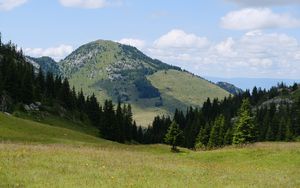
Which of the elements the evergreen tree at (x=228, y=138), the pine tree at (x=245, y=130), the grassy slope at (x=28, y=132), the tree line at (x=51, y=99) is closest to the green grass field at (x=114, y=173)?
the grassy slope at (x=28, y=132)

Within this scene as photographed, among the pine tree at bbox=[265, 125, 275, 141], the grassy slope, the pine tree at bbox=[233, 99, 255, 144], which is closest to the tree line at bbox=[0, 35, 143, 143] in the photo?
the grassy slope

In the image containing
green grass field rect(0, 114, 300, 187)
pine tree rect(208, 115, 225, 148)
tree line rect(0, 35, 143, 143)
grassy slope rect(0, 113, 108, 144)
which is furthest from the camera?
tree line rect(0, 35, 143, 143)

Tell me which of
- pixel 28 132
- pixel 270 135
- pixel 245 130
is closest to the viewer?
pixel 28 132

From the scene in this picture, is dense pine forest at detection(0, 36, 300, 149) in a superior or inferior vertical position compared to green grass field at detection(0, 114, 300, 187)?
superior

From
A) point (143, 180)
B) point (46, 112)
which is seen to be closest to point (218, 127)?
point (46, 112)

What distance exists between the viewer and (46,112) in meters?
130

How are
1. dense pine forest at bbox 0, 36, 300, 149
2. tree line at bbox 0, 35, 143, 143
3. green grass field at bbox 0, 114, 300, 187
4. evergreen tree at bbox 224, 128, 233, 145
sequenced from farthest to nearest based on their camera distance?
tree line at bbox 0, 35, 143, 143
evergreen tree at bbox 224, 128, 233, 145
dense pine forest at bbox 0, 36, 300, 149
green grass field at bbox 0, 114, 300, 187

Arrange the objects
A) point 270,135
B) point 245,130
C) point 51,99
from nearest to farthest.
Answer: point 245,130 → point 270,135 → point 51,99

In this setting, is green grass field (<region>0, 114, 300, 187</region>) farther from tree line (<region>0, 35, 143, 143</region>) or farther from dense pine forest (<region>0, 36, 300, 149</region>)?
tree line (<region>0, 35, 143, 143</region>)

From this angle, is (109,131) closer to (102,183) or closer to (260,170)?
(260,170)

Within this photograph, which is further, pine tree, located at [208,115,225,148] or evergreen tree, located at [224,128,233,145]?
evergreen tree, located at [224,128,233,145]

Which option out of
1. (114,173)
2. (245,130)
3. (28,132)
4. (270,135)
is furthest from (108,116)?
(114,173)

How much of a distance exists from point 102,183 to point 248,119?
71451 mm

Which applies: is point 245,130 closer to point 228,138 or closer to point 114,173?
point 228,138
